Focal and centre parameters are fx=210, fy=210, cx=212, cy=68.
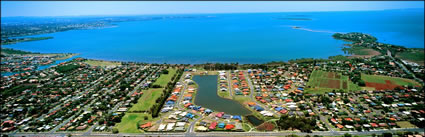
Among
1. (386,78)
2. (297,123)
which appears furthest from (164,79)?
(386,78)

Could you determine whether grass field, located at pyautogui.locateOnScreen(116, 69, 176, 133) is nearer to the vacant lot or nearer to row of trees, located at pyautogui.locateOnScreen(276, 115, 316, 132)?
→ row of trees, located at pyautogui.locateOnScreen(276, 115, 316, 132)

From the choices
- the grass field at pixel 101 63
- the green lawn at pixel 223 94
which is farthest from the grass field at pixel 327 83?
the grass field at pixel 101 63

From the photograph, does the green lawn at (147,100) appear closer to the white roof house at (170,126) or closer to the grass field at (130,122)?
the grass field at (130,122)

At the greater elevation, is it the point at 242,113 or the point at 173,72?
the point at 173,72

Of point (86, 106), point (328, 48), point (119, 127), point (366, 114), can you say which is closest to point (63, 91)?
point (86, 106)

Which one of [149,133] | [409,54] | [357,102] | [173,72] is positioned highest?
[409,54]

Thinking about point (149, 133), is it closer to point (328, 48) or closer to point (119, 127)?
point (119, 127)
